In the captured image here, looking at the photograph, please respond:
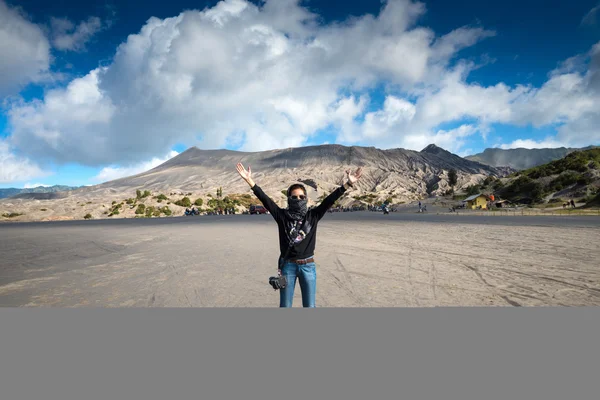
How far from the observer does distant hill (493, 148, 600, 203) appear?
65312mm

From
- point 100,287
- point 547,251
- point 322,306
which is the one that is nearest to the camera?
point 322,306

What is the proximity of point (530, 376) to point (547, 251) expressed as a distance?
11.5 m

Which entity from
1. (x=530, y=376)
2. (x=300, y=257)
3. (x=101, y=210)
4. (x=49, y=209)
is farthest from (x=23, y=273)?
(x=49, y=209)

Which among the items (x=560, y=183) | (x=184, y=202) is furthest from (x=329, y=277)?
(x=560, y=183)

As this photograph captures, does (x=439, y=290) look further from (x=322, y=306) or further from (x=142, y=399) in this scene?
(x=142, y=399)

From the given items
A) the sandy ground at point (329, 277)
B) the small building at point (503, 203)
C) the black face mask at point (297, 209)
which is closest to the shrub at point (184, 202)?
the sandy ground at point (329, 277)

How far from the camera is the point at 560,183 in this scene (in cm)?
7225

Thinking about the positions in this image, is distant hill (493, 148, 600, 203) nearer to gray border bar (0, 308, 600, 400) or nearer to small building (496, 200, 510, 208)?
small building (496, 200, 510, 208)

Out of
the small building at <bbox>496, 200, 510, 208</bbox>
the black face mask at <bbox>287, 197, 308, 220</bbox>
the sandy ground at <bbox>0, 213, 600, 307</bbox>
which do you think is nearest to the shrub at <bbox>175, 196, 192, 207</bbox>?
the sandy ground at <bbox>0, 213, 600, 307</bbox>

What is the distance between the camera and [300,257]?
4039 millimetres

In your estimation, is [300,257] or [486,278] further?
[486,278]

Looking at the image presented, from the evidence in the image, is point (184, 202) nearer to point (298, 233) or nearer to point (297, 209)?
point (297, 209)

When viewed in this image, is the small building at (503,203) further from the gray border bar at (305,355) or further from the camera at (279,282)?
the camera at (279,282)

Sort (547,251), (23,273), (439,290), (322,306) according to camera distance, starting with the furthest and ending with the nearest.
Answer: (547,251)
(23,273)
(439,290)
(322,306)
